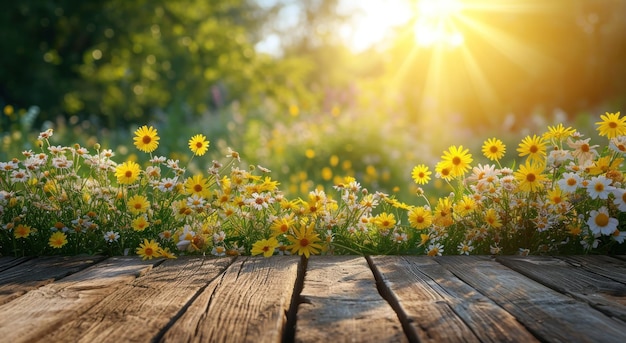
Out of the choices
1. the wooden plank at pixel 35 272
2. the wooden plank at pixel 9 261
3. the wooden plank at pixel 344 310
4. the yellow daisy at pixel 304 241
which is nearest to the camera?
the wooden plank at pixel 344 310

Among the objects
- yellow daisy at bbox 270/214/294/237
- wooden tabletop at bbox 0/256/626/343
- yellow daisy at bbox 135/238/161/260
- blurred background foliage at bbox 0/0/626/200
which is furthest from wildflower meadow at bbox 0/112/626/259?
blurred background foliage at bbox 0/0/626/200

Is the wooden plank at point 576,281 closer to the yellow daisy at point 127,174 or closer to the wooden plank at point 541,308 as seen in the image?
the wooden plank at point 541,308

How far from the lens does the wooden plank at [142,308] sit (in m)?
1.55

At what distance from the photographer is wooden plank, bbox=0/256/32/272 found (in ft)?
8.23

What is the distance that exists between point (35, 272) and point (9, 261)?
330 mm

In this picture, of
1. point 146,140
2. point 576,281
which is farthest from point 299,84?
point 576,281

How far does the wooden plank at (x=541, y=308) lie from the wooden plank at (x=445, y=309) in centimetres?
4

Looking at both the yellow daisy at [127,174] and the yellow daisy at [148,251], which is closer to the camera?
the yellow daisy at [148,251]

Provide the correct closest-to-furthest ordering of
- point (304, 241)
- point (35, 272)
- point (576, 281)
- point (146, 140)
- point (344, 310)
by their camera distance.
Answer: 1. point (344, 310)
2. point (576, 281)
3. point (35, 272)
4. point (304, 241)
5. point (146, 140)

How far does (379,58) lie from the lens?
36812 millimetres

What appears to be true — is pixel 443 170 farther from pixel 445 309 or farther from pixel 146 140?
pixel 146 140

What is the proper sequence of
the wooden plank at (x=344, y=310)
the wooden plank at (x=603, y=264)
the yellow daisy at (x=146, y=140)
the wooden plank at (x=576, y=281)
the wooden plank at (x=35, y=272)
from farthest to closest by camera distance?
the yellow daisy at (x=146, y=140) → the wooden plank at (x=603, y=264) → the wooden plank at (x=35, y=272) → the wooden plank at (x=576, y=281) → the wooden plank at (x=344, y=310)

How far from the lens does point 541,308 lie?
176cm

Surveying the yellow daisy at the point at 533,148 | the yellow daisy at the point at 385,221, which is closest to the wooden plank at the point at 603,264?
the yellow daisy at the point at 533,148
